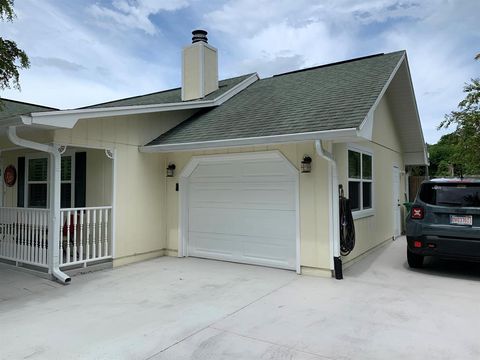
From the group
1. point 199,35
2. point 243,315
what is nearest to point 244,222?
point 243,315

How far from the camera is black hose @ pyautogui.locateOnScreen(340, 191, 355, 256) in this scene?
6.02m

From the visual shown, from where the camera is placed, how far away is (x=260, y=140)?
5.88 metres

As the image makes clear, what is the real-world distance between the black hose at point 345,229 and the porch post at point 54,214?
15.7ft

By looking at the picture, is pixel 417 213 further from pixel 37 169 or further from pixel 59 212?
pixel 37 169

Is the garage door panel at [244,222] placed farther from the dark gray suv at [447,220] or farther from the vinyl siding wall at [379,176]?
the dark gray suv at [447,220]

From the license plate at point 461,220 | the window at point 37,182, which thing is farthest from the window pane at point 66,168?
the license plate at point 461,220

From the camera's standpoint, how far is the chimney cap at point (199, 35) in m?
9.89

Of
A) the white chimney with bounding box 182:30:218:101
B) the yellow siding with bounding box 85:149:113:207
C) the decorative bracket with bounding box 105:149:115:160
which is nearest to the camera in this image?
the decorative bracket with bounding box 105:149:115:160

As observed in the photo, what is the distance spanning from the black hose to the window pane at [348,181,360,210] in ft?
2.80

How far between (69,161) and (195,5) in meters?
5.66

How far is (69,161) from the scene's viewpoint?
784 centimetres

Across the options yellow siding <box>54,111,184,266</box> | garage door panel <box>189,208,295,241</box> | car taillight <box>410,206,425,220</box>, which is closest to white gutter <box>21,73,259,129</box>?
yellow siding <box>54,111,184,266</box>

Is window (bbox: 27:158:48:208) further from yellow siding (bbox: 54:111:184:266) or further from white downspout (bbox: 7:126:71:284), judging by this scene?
white downspout (bbox: 7:126:71:284)

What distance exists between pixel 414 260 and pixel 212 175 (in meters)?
4.19
